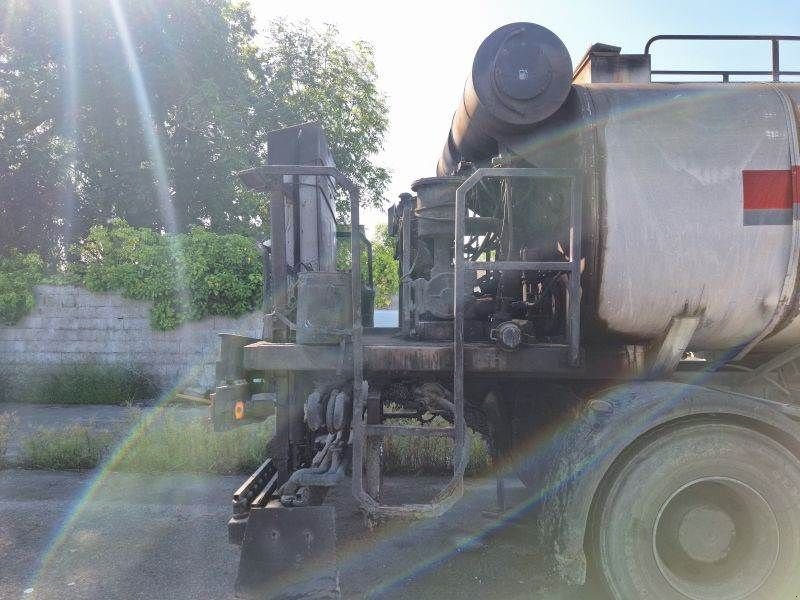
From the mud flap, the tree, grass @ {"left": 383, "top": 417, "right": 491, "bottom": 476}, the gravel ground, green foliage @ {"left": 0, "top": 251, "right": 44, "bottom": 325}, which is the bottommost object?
the gravel ground

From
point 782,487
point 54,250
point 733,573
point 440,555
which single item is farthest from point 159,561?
point 54,250

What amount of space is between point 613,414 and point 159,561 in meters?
3.17

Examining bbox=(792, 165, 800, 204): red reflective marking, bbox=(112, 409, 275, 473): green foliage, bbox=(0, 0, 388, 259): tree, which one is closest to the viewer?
bbox=(792, 165, 800, 204): red reflective marking

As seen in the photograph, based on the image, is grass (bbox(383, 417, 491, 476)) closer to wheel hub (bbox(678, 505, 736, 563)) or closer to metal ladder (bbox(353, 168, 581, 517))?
metal ladder (bbox(353, 168, 581, 517))

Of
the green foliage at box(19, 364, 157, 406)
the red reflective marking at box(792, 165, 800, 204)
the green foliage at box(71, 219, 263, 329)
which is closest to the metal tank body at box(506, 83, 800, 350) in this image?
the red reflective marking at box(792, 165, 800, 204)

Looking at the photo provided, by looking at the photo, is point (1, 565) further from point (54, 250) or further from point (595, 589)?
point (54, 250)

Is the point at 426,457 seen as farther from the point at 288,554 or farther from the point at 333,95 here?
the point at 333,95

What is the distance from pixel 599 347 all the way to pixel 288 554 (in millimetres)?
2091

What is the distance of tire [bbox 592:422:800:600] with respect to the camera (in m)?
2.83

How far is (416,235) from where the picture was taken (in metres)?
3.83

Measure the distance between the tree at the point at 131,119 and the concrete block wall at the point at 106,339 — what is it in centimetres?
387

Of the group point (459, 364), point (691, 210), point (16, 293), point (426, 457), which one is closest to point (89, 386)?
point (16, 293)

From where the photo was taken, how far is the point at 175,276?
9.15 meters

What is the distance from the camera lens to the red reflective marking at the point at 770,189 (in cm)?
295
